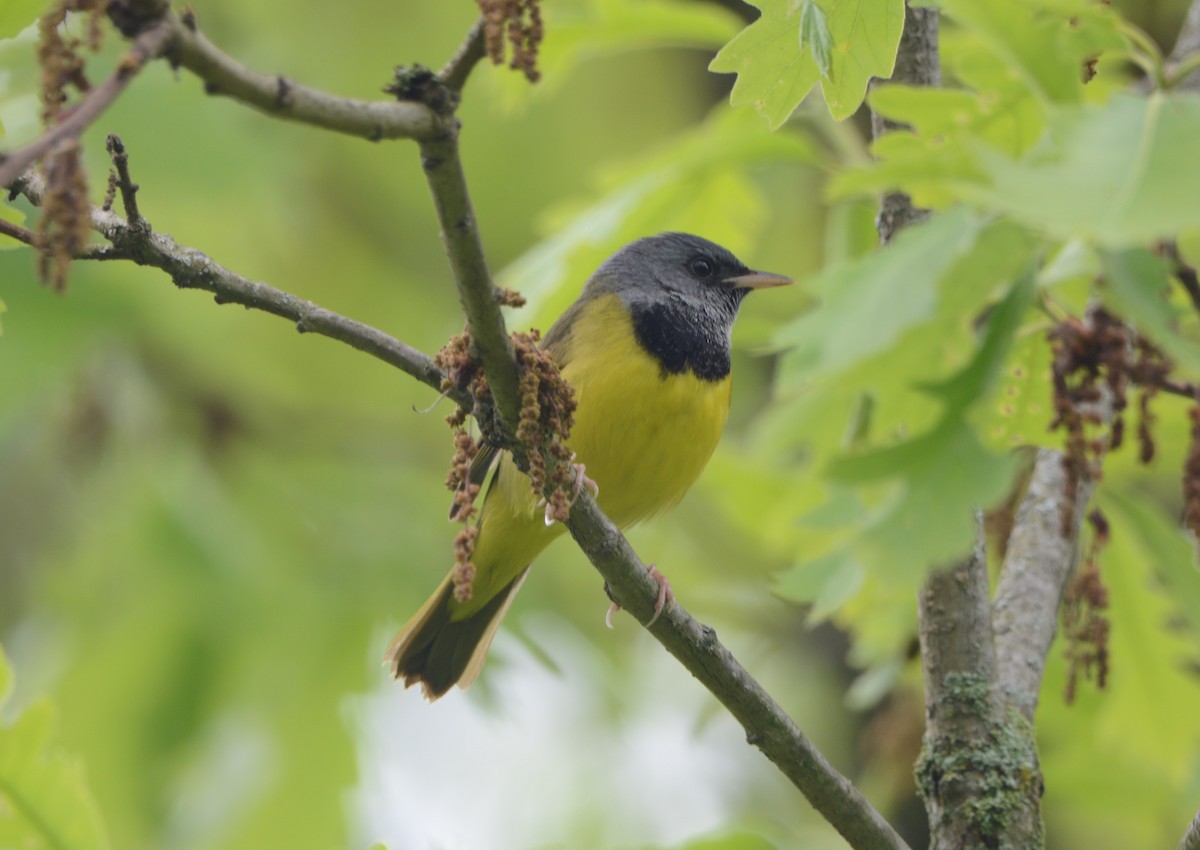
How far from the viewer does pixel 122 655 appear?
5.90 metres

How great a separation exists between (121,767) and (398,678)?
138 cm

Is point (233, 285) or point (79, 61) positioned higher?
point (233, 285)

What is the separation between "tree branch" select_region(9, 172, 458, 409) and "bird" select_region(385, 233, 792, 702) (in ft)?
5.05

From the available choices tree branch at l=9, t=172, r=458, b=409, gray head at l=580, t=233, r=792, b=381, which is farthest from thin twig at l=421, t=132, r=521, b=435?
gray head at l=580, t=233, r=792, b=381

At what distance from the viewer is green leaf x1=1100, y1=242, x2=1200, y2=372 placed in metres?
2.13

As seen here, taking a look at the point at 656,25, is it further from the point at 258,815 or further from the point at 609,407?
the point at 258,815

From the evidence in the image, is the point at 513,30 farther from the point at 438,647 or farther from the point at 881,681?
the point at 881,681

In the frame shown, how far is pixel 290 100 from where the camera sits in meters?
1.76

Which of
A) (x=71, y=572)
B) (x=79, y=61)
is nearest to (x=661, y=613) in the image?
(x=79, y=61)

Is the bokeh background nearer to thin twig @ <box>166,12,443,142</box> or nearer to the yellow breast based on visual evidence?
the yellow breast

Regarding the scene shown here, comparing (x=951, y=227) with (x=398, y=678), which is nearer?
(x=951, y=227)

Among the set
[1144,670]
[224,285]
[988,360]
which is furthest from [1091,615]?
[224,285]

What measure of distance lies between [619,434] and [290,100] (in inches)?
114

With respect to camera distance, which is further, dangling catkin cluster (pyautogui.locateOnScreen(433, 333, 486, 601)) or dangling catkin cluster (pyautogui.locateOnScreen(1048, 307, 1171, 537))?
dangling catkin cluster (pyautogui.locateOnScreen(1048, 307, 1171, 537))
